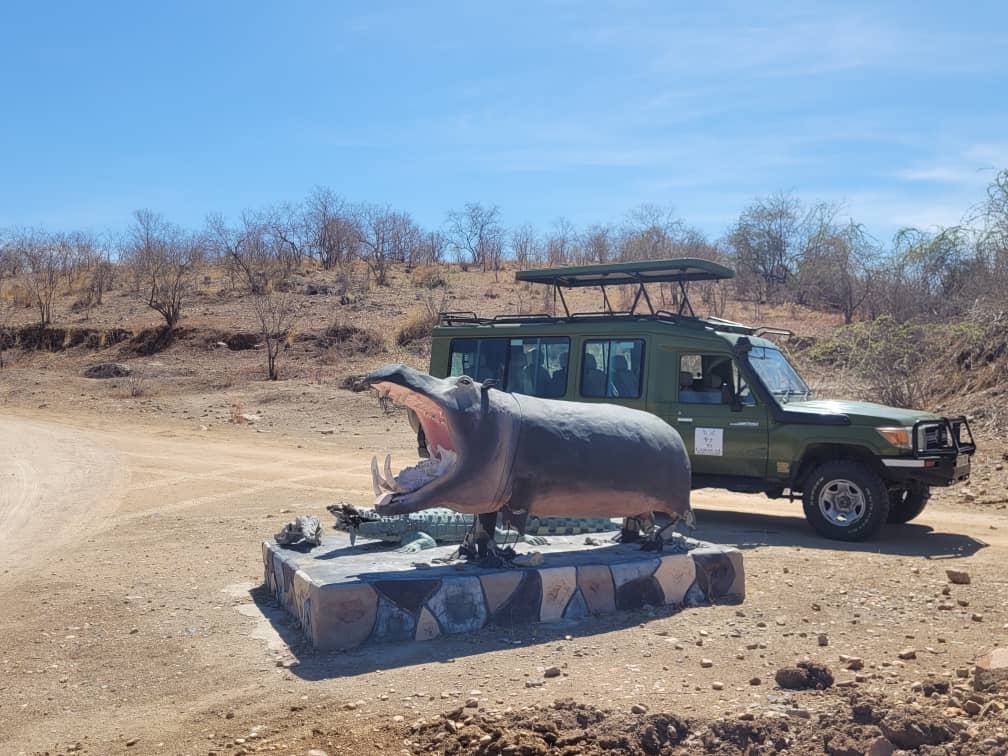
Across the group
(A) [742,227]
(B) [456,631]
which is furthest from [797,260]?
(B) [456,631]

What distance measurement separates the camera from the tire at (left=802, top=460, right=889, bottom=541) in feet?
28.2

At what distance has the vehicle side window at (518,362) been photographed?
406 inches

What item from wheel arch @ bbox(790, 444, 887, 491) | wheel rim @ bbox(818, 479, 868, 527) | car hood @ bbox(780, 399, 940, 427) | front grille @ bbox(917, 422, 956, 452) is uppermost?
car hood @ bbox(780, 399, 940, 427)

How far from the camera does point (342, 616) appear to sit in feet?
17.5

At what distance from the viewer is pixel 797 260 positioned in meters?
29.4

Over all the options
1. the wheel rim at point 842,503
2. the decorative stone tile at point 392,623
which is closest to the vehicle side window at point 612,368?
the wheel rim at point 842,503

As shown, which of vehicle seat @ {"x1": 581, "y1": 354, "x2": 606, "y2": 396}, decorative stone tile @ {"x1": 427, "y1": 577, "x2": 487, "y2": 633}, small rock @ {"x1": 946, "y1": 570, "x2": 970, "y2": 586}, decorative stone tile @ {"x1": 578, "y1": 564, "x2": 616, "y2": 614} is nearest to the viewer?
decorative stone tile @ {"x1": 427, "y1": 577, "x2": 487, "y2": 633}

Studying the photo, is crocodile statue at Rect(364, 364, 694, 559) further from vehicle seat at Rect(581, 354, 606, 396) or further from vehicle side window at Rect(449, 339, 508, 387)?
vehicle side window at Rect(449, 339, 508, 387)

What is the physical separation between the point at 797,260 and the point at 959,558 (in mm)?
22727

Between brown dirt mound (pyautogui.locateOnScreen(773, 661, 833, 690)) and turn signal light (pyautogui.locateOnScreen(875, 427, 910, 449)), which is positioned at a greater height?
turn signal light (pyautogui.locateOnScreen(875, 427, 910, 449))

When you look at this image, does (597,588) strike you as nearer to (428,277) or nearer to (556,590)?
(556,590)

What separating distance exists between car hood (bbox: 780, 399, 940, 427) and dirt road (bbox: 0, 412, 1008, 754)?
44.7 inches

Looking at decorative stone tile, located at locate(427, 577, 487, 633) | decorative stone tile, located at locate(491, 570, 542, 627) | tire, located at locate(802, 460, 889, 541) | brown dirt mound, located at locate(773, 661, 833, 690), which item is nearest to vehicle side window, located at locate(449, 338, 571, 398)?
tire, located at locate(802, 460, 889, 541)

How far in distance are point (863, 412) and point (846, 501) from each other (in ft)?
2.79
